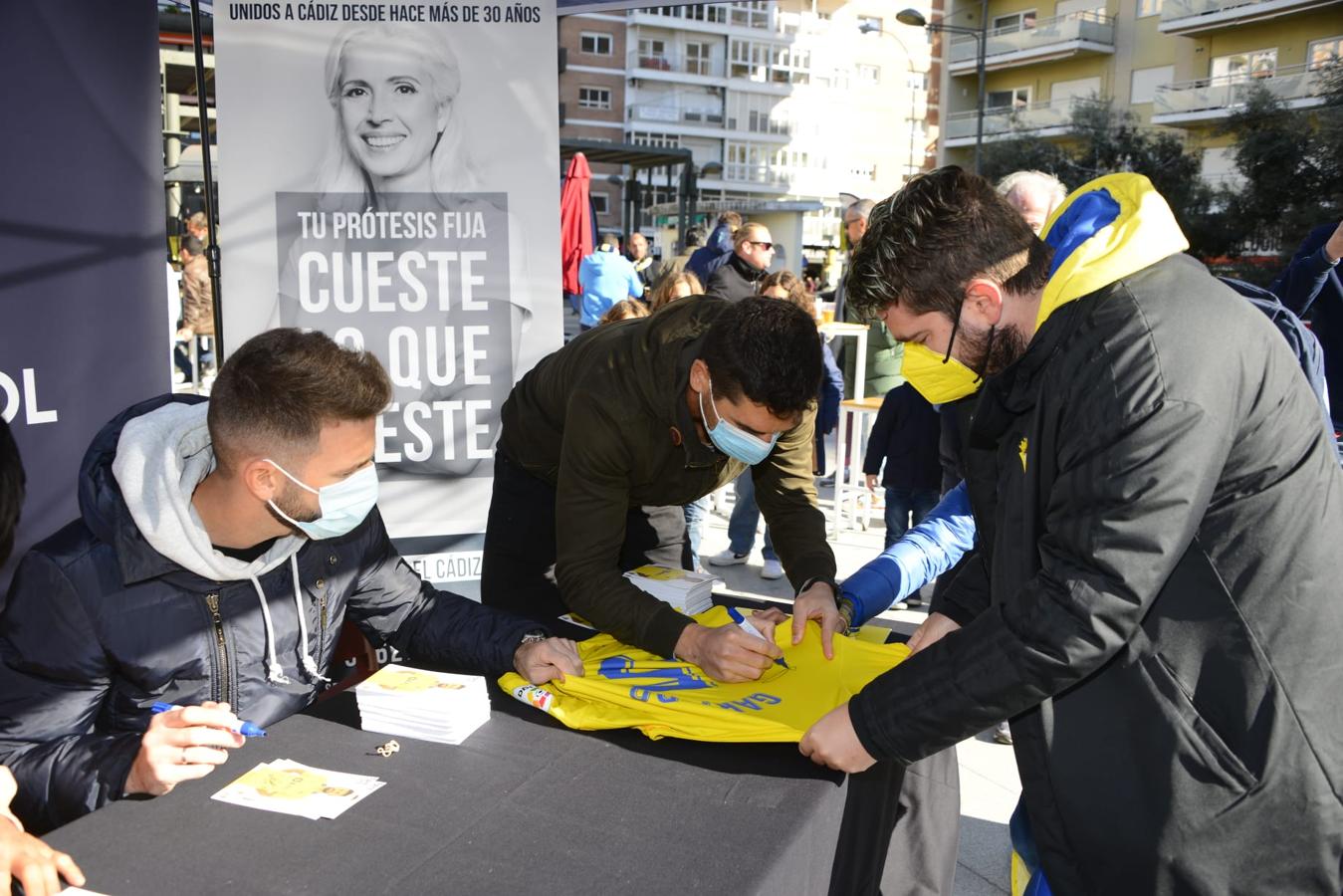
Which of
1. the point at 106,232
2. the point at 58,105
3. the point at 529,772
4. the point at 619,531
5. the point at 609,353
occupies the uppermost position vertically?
the point at 58,105

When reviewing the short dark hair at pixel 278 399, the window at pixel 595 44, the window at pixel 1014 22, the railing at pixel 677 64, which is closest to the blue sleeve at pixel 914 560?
the short dark hair at pixel 278 399

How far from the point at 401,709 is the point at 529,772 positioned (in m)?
0.26

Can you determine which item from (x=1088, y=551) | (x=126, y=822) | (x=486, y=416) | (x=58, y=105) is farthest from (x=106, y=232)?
(x=1088, y=551)

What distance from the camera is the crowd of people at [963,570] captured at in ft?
4.11

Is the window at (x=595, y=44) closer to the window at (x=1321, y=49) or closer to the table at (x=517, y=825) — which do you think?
the window at (x=1321, y=49)

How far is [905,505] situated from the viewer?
486 centimetres

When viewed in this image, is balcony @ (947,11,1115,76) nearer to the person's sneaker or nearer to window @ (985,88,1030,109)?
window @ (985,88,1030,109)

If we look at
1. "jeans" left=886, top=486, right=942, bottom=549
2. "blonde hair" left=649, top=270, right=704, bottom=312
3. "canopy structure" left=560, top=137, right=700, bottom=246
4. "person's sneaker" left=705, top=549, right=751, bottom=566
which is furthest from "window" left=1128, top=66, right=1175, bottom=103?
"jeans" left=886, top=486, right=942, bottom=549

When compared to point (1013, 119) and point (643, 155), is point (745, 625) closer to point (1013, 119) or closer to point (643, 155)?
point (643, 155)

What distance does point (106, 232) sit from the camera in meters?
3.05

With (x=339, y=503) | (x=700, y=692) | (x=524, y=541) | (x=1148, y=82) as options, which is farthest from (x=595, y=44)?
(x=700, y=692)

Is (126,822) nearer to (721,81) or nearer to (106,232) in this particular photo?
(106,232)

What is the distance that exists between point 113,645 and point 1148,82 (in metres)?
35.6

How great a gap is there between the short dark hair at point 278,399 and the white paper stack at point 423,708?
0.41 meters
